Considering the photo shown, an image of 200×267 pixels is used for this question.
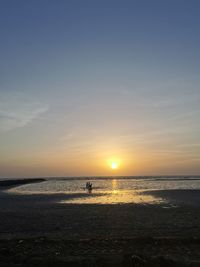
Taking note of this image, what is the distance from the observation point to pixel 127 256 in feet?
36.8

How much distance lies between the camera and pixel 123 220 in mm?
24656

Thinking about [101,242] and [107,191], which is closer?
[101,242]

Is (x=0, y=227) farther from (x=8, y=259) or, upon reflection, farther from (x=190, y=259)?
(x=190, y=259)

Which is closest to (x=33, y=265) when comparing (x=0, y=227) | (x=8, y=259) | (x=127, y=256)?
(x=8, y=259)

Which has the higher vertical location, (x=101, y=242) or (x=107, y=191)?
(x=107, y=191)

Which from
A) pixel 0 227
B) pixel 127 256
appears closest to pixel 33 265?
pixel 127 256

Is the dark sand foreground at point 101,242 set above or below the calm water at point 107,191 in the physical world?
below

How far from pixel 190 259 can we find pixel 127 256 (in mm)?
2000

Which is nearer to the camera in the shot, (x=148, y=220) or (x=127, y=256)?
(x=127, y=256)

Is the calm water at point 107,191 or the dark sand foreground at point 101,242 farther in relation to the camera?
the calm water at point 107,191

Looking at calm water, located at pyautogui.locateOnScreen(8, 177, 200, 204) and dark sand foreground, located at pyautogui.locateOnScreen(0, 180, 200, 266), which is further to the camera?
calm water, located at pyautogui.locateOnScreen(8, 177, 200, 204)

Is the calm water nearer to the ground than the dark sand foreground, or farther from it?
farther from it

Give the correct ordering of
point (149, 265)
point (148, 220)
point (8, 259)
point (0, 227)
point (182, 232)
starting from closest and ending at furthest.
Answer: point (149, 265) < point (8, 259) < point (182, 232) < point (0, 227) < point (148, 220)

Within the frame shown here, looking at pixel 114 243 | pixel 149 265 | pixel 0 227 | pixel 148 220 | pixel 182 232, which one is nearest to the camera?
pixel 149 265
